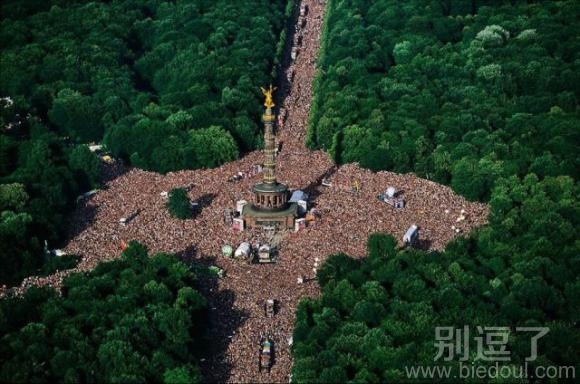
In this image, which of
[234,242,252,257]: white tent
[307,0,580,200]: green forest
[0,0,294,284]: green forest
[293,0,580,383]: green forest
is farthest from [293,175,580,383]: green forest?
[0,0,294,284]: green forest

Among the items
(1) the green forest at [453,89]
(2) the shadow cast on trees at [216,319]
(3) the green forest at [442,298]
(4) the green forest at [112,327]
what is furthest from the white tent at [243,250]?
(1) the green forest at [453,89]

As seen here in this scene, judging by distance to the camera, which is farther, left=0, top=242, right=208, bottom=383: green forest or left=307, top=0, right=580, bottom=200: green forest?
left=307, top=0, right=580, bottom=200: green forest

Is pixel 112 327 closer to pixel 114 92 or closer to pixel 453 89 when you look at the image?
pixel 114 92

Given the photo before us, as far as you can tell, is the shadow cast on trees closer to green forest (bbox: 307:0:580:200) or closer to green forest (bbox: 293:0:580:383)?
green forest (bbox: 293:0:580:383)

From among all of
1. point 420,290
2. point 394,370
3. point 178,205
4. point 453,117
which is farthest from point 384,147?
point 394,370

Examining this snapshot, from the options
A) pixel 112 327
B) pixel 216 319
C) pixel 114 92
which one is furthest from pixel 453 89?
pixel 112 327

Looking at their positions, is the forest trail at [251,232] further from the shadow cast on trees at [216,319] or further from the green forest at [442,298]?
the green forest at [442,298]

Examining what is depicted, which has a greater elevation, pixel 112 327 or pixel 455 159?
pixel 455 159
